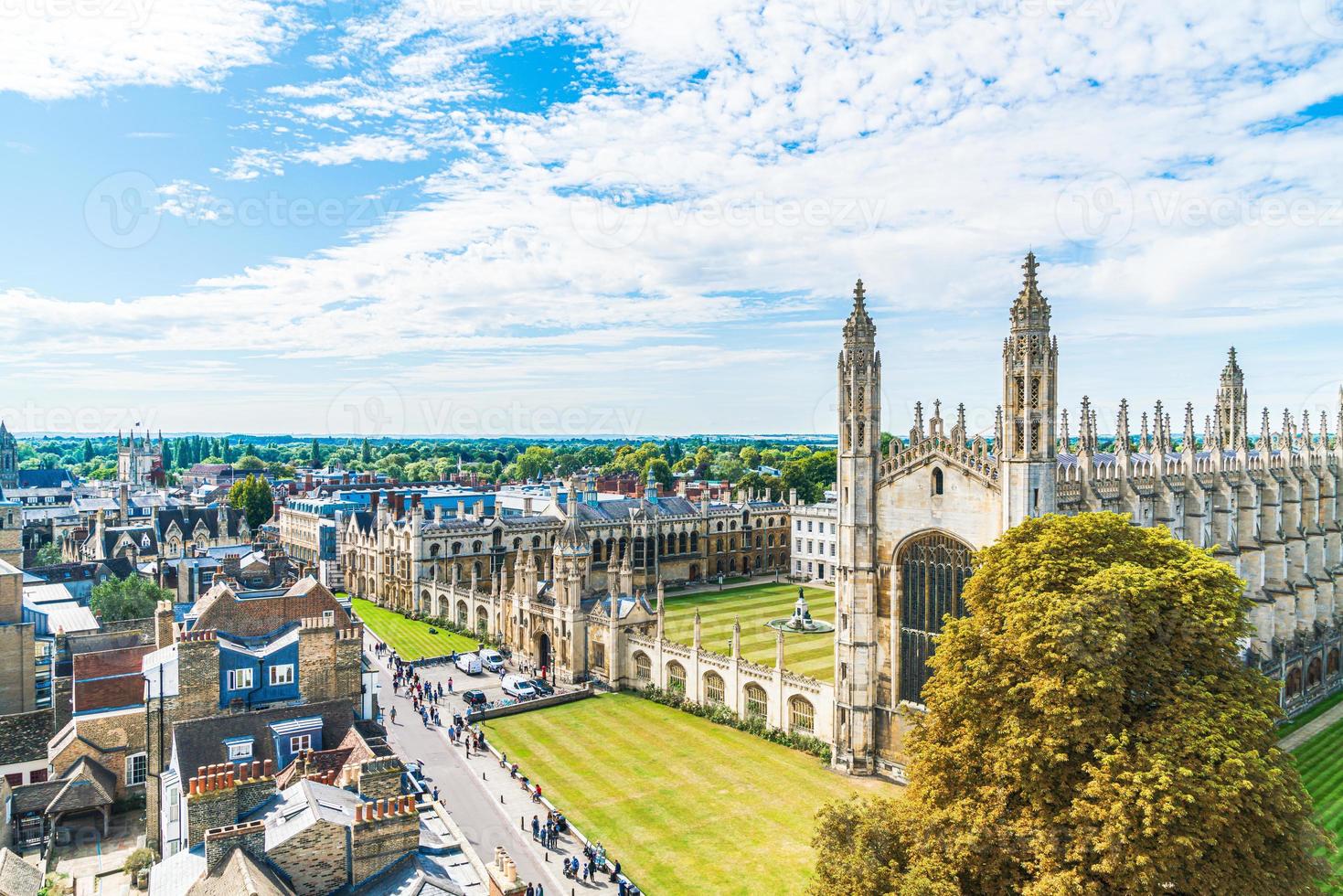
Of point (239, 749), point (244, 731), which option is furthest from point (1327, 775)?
point (244, 731)

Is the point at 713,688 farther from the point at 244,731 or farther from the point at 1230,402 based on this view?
the point at 1230,402

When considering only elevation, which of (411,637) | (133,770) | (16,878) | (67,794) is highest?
(16,878)

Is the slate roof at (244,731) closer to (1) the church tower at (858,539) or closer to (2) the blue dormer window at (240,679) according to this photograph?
(2) the blue dormer window at (240,679)

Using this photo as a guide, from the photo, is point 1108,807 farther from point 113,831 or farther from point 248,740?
point 113,831

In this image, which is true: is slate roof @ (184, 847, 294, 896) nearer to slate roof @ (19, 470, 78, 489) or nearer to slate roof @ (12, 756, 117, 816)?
slate roof @ (12, 756, 117, 816)

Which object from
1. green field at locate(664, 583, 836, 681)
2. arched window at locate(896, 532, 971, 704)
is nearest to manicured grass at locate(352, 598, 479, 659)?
green field at locate(664, 583, 836, 681)

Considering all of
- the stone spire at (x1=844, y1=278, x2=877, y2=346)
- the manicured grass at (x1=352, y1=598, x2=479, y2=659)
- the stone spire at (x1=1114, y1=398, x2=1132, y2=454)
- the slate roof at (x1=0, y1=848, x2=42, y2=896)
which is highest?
the stone spire at (x1=844, y1=278, x2=877, y2=346)
